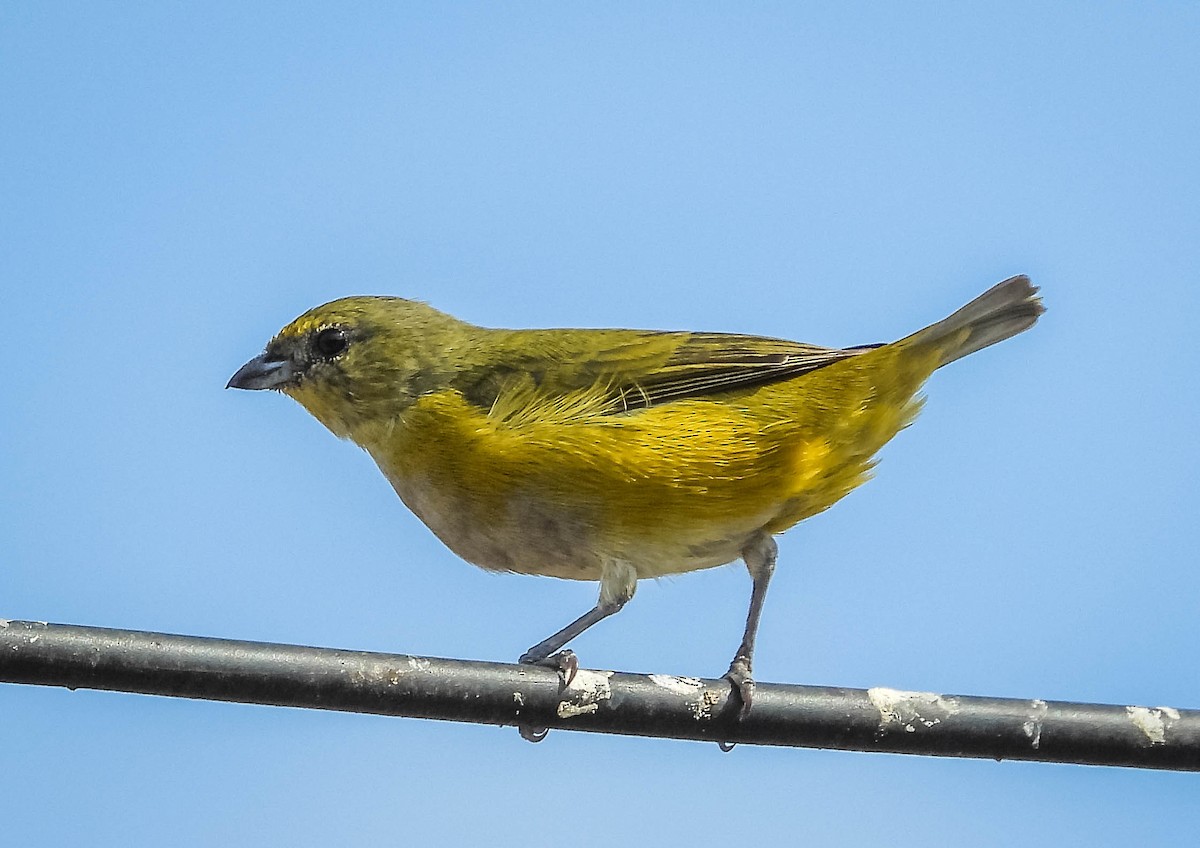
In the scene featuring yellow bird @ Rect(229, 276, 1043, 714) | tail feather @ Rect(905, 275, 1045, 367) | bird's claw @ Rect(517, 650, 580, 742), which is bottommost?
bird's claw @ Rect(517, 650, 580, 742)

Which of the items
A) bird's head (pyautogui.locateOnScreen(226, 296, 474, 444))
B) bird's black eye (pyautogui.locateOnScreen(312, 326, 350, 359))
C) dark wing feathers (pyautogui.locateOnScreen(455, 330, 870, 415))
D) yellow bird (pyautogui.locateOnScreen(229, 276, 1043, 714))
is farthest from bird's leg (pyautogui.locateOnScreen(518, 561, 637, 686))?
bird's black eye (pyautogui.locateOnScreen(312, 326, 350, 359))

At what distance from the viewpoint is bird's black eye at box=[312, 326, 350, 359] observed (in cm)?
593

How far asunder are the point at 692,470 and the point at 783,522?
1.93 feet

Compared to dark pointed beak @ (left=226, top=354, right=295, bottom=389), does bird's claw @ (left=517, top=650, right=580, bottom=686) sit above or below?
below

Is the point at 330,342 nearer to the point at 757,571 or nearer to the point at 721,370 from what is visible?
the point at 721,370

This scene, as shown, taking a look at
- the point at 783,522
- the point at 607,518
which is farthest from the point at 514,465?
the point at 783,522

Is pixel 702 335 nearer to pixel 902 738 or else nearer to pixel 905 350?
pixel 905 350

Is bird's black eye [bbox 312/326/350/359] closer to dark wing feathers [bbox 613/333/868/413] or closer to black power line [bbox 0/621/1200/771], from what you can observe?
dark wing feathers [bbox 613/333/868/413]

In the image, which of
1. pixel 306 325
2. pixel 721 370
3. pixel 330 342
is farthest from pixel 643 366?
pixel 306 325

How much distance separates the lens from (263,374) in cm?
595

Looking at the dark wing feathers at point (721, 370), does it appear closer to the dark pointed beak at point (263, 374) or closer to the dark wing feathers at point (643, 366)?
the dark wing feathers at point (643, 366)

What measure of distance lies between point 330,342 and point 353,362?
6.6 inches

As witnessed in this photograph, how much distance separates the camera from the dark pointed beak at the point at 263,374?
5.93 metres

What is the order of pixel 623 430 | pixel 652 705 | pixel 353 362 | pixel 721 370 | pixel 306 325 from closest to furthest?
pixel 652 705
pixel 623 430
pixel 721 370
pixel 353 362
pixel 306 325
